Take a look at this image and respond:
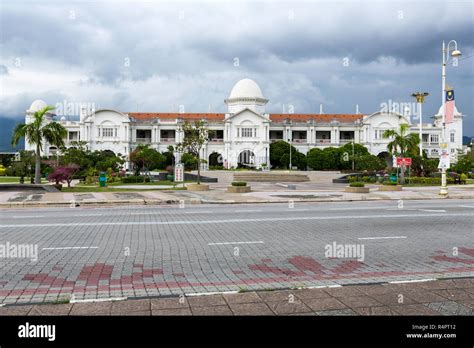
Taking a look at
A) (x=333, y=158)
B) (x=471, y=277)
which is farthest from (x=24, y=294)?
(x=333, y=158)

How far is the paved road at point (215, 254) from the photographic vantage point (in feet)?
22.2

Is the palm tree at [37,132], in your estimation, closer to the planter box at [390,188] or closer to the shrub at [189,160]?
the planter box at [390,188]

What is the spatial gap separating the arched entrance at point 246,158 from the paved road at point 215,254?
7630cm

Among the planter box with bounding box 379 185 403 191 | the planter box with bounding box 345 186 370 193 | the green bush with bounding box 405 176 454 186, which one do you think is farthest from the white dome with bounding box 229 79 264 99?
the planter box with bounding box 345 186 370 193

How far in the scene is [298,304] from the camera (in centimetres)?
542

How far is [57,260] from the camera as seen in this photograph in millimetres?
8414

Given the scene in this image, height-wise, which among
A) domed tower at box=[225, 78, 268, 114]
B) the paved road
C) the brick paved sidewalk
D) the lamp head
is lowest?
the paved road

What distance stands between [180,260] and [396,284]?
3.92 meters

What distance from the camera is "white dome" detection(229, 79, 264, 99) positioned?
95056mm

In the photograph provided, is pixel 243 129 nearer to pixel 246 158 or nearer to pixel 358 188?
pixel 246 158

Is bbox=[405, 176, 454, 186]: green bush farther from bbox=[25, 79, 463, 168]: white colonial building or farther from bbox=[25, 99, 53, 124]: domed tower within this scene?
bbox=[25, 99, 53, 124]: domed tower

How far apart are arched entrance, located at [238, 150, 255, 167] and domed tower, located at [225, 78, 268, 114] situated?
346 inches

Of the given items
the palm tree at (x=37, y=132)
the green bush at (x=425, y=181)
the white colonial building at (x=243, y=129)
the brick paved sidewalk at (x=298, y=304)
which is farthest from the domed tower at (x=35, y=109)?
the brick paved sidewalk at (x=298, y=304)
